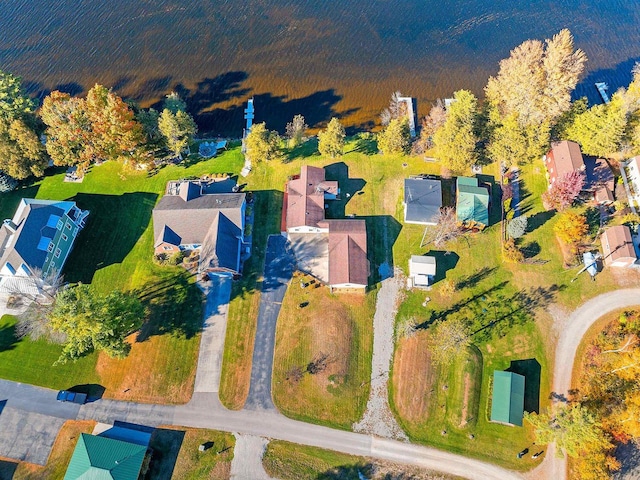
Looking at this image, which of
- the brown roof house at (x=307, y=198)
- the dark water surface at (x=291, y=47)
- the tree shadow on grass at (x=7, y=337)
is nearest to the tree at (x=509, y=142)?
the dark water surface at (x=291, y=47)

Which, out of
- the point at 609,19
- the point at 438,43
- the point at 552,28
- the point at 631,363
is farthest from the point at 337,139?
the point at 609,19

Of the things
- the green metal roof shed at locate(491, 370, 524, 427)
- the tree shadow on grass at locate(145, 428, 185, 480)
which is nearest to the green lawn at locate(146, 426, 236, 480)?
the tree shadow on grass at locate(145, 428, 185, 480)

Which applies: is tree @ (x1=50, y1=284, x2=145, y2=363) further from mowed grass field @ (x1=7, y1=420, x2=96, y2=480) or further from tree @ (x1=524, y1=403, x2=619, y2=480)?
tree @ (x1=524, y1=403, x2=619, y2=480)

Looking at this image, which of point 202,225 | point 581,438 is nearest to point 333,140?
point 202,225

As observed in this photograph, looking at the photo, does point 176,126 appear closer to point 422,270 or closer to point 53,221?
point 53,221

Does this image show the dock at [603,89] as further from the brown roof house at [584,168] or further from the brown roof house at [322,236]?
the brown roof house at [322,236]

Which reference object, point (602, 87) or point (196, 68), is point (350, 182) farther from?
point (602, 87)
